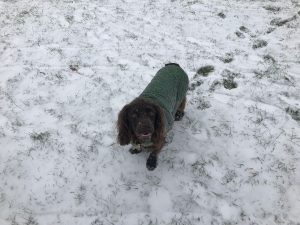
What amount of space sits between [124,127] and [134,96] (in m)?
2.05

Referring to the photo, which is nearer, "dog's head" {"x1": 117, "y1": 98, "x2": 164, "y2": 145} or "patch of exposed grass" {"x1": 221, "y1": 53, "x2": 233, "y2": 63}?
"dog's head" {"x1": 117, "y1": 98, "x2": 164, "y2": 145}

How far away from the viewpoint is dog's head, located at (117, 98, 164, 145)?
4.82m

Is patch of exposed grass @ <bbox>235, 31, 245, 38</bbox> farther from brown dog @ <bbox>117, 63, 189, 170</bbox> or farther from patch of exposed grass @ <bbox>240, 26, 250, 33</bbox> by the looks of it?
brown dog @ <bbox>117, 63, 189, 170</bbox>

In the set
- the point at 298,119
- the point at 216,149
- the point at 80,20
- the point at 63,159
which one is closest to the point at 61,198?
the point at 63,159

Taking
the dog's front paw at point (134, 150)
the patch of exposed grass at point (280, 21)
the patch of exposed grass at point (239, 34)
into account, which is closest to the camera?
the dog's front paw at point (134, 150)

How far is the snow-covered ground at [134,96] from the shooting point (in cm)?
508

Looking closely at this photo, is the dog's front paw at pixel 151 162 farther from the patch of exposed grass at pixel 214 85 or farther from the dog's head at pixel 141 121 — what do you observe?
the patch of exposed grass at pixel 214 85

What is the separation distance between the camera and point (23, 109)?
6816 mm

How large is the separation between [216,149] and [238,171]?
59cm

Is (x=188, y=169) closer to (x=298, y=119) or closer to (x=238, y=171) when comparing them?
(x=238, y=171)

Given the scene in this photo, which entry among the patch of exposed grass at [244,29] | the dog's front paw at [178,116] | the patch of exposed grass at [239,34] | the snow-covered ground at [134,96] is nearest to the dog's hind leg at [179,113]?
the dog's front paw at [178,116]

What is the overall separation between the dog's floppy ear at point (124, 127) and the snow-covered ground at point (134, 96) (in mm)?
629

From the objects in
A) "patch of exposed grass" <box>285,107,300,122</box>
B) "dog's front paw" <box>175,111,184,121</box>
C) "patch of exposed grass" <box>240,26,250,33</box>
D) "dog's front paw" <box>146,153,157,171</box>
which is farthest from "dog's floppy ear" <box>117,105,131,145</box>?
"patch of exposed grass" <box>240,26,250,33</box>

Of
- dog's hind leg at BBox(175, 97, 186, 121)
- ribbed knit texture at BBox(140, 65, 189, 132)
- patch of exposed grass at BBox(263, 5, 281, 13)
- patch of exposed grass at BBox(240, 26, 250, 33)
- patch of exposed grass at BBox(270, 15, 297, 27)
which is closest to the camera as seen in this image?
ribbed knit texture at BBox(140, 65, 189, 132)
